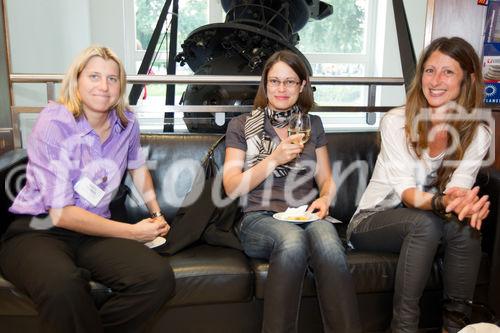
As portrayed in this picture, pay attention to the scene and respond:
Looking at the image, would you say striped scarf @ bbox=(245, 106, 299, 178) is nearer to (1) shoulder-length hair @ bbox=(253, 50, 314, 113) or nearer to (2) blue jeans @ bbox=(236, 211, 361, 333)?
(1) shoulder-length hair @ bbox=(253, 50, 314, 113)

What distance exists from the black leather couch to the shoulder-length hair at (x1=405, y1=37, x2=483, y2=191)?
0.71ft

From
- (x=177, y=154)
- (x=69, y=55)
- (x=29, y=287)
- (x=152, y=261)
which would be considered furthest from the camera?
(x=69, y=55)

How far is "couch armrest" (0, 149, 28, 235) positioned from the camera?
1562 mm

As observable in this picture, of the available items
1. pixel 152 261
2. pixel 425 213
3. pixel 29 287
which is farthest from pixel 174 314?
pixel 425 213

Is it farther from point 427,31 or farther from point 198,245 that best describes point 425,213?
point 427,31

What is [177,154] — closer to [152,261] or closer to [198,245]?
[198,245]

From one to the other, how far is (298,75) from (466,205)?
0.76 metres

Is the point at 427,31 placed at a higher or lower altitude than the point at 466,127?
higher

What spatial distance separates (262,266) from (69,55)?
10.5ft

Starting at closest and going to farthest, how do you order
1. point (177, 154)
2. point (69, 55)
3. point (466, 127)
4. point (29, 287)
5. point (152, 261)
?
point (29, 287) < point (152, 261) < point (466, 127) < point (177, 154) < point (69, 55)

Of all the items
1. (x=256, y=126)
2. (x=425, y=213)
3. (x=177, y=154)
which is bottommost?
(x=425, y=213)

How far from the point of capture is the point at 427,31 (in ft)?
7.31

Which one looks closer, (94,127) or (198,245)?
(94,127)

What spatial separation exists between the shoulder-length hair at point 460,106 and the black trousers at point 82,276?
Result: 3.32ft
